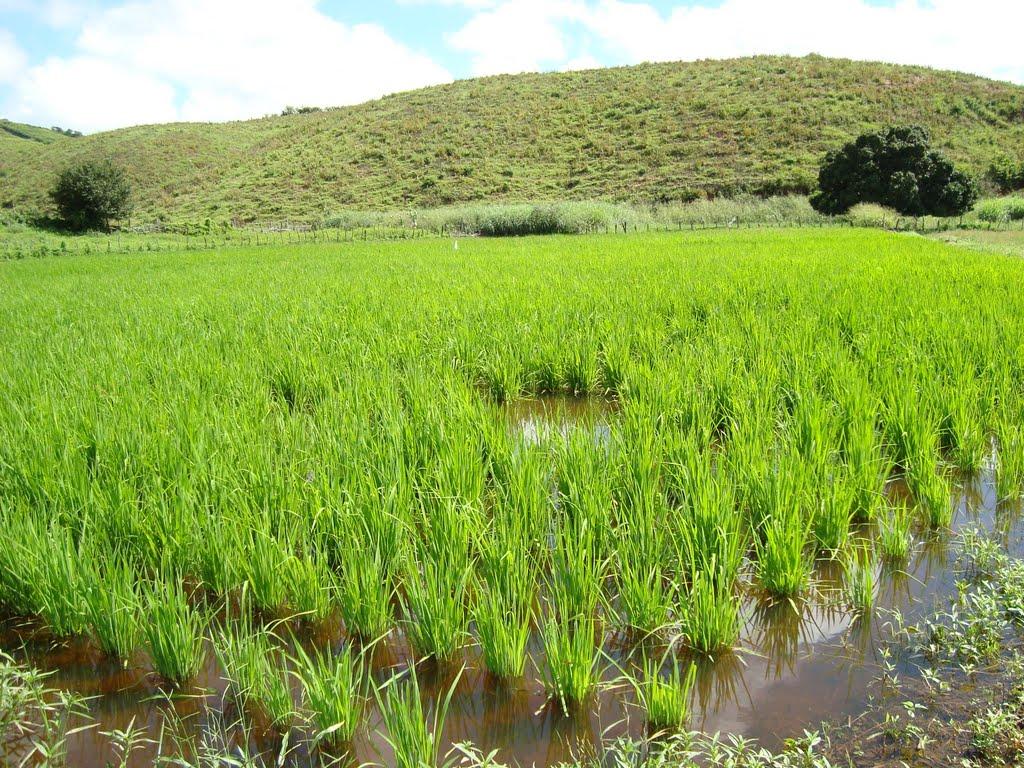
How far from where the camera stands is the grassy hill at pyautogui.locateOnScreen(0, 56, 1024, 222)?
30719 millimetres

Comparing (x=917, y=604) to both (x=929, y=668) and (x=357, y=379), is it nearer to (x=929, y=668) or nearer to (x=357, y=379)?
(x=929, y=668)

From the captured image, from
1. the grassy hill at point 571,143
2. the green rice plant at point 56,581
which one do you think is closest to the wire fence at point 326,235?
the grassy hill at point 571,143

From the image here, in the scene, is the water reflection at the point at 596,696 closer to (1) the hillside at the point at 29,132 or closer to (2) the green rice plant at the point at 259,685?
(2) the green rice plant at the point at 259,685

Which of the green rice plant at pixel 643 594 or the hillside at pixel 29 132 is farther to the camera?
the hillside at pixel 29 132

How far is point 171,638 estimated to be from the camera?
6.18 ft

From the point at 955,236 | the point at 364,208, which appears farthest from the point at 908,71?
the point at 364,208

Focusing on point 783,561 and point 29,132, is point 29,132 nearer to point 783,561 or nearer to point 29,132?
point 29,132

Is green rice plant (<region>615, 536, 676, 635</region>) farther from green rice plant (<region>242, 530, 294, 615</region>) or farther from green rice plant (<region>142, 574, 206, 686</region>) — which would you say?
green rice plant (<region>142, 574, 206, 686</region>)

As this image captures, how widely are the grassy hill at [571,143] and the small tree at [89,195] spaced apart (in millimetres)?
5588

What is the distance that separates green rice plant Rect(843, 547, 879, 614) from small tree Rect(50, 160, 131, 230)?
30.3 metres

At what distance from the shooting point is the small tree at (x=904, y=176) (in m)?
20.8

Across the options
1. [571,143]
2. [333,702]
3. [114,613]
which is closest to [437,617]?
[333,702]

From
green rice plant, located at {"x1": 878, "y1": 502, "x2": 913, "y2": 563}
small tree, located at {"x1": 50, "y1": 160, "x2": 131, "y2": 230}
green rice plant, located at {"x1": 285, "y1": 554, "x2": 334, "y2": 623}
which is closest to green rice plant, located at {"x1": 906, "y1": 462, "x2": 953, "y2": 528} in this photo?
green rice plant, located at {"x1": 878, "y1": 502, "x2": 913, "y2": 563}

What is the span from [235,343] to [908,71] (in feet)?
140
